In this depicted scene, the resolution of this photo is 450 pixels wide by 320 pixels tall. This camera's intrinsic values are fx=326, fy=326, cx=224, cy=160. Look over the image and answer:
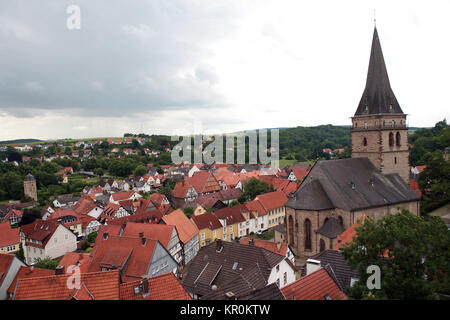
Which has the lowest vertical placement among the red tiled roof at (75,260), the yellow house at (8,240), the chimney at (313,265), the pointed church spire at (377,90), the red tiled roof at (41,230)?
the yellow house at (8,240)

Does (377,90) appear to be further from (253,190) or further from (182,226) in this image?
(253,190)

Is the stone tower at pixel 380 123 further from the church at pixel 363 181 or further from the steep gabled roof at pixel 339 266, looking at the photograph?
the steep gabled roof at pixel 339 266

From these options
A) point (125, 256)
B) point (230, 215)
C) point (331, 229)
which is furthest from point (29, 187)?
point (331, 229)

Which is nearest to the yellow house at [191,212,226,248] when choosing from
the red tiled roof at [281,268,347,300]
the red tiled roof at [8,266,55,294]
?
the red tiled roof at [8,266,55,294]

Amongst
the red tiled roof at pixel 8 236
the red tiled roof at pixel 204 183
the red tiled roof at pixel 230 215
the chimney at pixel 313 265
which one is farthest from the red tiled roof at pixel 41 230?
the chimney at pixel 313 265

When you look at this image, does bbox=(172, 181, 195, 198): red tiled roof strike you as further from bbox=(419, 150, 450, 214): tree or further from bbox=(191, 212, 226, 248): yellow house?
bbox=(419, 150, 450, 214): tree
